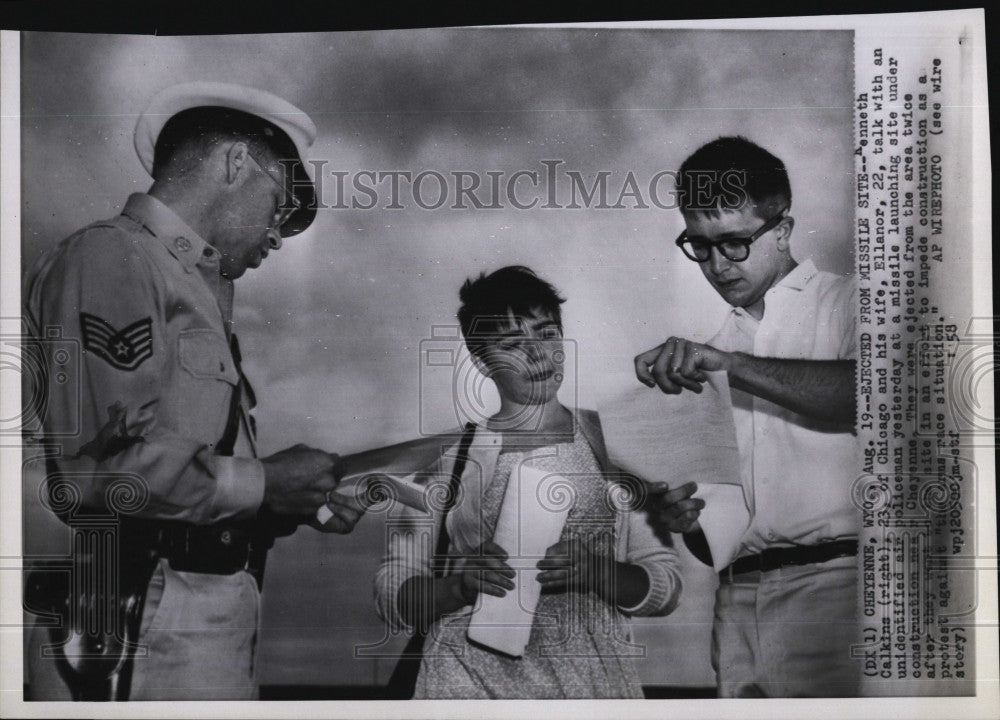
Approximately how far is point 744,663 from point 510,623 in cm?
70

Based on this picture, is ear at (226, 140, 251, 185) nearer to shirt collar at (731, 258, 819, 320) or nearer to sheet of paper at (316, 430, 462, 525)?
sheet of paper at (316, 430, 462, 525)

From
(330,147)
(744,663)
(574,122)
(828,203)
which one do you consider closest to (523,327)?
(574,122)

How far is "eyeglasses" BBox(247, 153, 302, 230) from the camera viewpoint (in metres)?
2.22

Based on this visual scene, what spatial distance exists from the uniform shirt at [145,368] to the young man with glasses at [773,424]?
125 cm

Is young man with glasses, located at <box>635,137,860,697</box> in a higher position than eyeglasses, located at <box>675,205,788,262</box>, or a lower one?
lower

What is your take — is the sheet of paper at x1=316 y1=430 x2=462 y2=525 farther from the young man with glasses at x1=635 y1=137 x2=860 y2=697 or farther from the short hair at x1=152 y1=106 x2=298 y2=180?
the short hair at x1=152 y1=106 x2=298 y2=180

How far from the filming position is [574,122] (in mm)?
2205

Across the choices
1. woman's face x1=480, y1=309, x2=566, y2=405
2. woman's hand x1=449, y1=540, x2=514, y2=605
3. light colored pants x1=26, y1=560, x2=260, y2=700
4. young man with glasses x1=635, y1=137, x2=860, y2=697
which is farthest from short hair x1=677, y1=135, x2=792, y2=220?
light colored pants x1=26, y1=560, x2=260, y2=700

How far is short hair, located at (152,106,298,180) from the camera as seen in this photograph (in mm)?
2209

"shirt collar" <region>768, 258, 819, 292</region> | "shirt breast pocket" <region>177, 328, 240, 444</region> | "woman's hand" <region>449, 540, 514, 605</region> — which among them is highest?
"shirt collar" <region>768, 258, 819, 292</region>

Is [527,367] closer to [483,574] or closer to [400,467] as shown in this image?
[400,467]

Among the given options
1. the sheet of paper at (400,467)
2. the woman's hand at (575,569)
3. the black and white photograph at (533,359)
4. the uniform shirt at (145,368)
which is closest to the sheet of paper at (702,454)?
the black and white photograph at (533,359)

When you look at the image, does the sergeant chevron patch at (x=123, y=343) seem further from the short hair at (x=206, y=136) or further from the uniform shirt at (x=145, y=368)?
the short hair at (x=206, y=136)

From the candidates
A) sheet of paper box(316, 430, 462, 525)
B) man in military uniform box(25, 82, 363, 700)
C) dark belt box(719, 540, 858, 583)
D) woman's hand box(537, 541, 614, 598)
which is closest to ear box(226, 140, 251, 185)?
man in military uniform box(25, 82, 363, 700)
